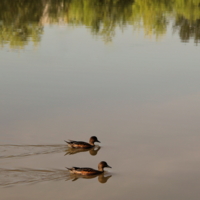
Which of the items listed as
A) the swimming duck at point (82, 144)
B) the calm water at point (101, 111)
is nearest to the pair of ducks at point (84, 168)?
the swimming duck at point (82, 144)

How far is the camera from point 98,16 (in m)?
40.8

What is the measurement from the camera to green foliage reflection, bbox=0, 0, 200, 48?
32312 mm

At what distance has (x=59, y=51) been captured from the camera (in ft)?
85.1

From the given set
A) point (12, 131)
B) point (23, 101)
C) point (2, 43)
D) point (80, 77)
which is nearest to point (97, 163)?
point (12, 131)

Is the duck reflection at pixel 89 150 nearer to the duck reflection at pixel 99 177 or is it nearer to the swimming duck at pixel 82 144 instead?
the swimming duck at pixel 82 144

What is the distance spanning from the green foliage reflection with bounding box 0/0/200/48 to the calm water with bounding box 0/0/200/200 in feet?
1.16

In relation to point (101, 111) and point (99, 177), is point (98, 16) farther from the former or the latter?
point (99, 177)

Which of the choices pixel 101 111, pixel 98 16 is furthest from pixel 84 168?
pixel 98 16

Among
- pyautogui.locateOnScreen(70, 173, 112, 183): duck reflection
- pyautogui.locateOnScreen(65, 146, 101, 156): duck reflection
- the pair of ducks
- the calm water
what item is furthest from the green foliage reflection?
pyautogui.locateOnScreen(70, 173, 112, 183): duck reflection

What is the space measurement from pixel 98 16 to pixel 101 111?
25.0 meters

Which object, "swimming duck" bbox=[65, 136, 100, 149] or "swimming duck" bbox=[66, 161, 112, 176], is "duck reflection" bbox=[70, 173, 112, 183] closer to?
"swimming duck" bbox=[66, 161, 112, 176]

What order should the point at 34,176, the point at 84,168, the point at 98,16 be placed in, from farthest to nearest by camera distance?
the point at 98,16 → the point at 84,168 → the point at 34,176

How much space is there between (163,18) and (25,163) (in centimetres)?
3070

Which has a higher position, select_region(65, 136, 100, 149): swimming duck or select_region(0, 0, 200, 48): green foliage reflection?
select_region(0, 0, 200, 48): green foliage reflection
